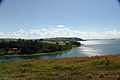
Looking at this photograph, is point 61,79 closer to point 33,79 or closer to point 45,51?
point 33,79

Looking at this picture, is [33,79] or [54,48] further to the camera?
[54,48]

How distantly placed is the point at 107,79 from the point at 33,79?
4.18 m

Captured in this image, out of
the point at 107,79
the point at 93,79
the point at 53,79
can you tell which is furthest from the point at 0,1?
the point at 107,79

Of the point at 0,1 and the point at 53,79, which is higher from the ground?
the point at 0,1

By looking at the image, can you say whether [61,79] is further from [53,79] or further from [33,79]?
[33,79]

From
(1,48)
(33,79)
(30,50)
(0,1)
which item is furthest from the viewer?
(1,48)

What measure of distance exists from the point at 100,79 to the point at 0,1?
6571mm

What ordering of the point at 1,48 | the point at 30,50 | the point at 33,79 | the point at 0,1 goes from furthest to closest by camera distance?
the point at 1,48, the point at 30,50, the point at 33,79, the point at 0,1

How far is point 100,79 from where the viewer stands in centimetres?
655

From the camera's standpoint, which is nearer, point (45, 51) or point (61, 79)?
point (61, 79)

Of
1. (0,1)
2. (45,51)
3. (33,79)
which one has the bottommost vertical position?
(45,51)

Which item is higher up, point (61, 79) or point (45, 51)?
point (61, 79)

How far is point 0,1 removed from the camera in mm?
5965

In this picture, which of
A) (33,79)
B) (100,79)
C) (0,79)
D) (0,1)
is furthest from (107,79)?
(0,1)
